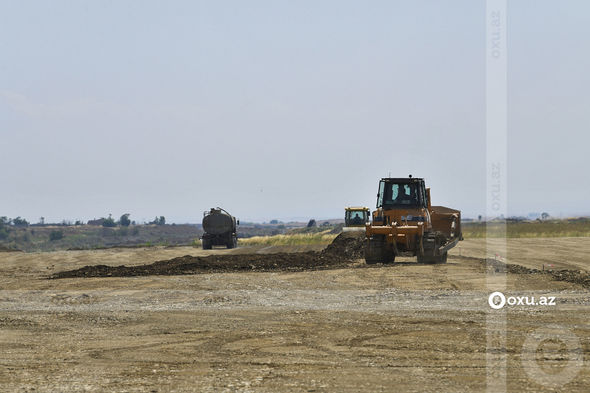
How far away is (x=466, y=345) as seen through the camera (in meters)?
10.8

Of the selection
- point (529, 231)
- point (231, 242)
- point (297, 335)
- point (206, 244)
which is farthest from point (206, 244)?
point (297, 335)

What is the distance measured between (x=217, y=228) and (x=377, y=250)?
23.4 m

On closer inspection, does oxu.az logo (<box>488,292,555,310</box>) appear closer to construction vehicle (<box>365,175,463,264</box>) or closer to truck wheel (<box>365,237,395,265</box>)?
construction vehicle (<box>365,175,463,264</box>)

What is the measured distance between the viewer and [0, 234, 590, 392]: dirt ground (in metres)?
8.89

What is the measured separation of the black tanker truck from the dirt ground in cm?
2524

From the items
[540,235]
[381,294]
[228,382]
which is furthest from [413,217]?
[540,235]

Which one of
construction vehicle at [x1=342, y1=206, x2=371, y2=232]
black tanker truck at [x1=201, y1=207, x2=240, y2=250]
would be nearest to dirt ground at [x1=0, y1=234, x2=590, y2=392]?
construction vehicle at [x1=342, y1=206, x2=371, y2=232]

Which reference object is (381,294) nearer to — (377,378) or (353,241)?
(377,378)

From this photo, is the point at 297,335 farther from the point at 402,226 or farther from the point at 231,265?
the point at 231,265

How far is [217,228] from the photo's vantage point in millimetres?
46938

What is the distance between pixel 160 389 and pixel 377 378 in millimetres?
2795

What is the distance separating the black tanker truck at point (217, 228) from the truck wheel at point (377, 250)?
22.7 m

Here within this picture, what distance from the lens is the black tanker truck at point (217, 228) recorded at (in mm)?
46906

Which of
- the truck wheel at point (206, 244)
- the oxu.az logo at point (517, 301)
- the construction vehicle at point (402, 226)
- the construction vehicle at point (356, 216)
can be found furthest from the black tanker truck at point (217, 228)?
the oxu.az logo at point (517, 301)
